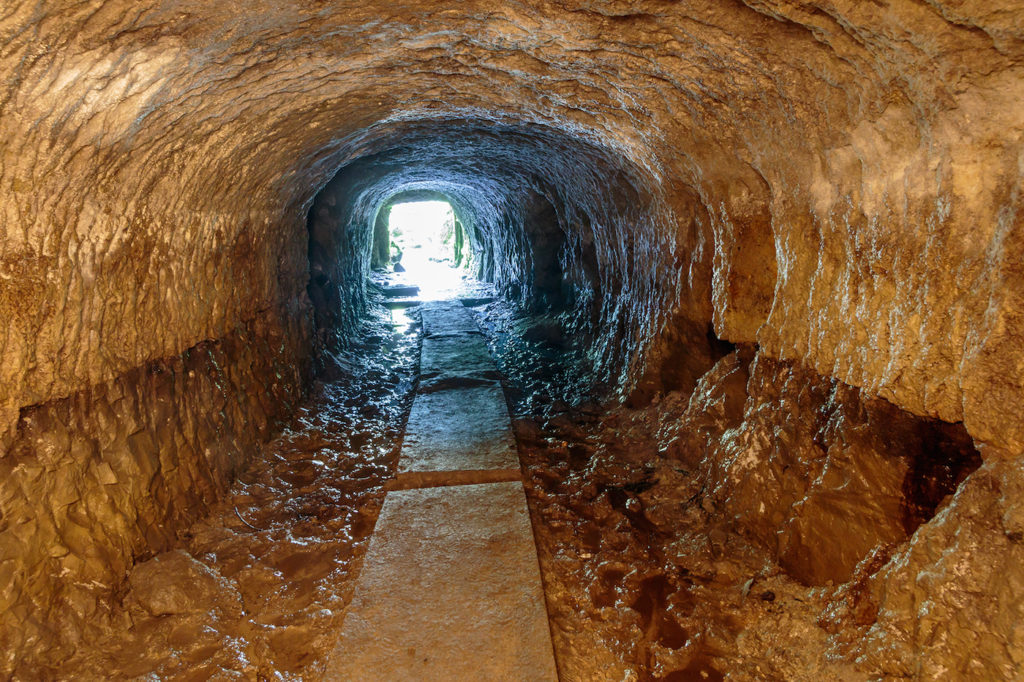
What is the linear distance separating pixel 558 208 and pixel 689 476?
5.48 meters

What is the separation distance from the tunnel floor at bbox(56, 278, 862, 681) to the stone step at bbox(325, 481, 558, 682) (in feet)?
0.37

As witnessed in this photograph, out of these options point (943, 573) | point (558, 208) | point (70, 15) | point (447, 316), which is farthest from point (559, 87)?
point (447, 316)

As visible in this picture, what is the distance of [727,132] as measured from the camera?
3.64m

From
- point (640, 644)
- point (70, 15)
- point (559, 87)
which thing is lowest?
point (640, 644)

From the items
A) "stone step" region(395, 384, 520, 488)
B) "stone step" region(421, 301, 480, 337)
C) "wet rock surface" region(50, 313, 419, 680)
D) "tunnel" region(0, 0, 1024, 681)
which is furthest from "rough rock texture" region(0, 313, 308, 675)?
"stone step" region(421, 301, 480, 337)

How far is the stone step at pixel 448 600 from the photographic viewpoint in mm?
2873

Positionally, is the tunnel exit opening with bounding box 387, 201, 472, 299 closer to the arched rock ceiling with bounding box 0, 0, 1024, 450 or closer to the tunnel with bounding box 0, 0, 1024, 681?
the tunnel with bounding box 0, 0, 1024, 681

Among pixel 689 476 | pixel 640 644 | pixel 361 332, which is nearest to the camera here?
pixel 640 644

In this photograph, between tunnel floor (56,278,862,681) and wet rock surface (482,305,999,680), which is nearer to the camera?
wet rock surface (482,305,999,680)

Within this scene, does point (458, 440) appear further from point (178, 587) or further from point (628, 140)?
point (628, 140)

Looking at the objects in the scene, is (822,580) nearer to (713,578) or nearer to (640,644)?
(713,578)

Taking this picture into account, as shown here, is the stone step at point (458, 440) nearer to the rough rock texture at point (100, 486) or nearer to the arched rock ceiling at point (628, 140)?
the rough rock texture at point (100, 486)

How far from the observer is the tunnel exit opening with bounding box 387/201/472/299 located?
18244 mm

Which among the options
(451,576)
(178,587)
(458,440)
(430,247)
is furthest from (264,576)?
(430,247)
